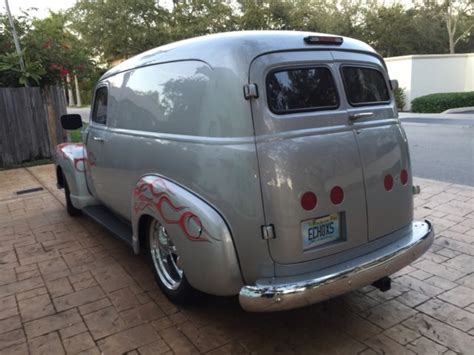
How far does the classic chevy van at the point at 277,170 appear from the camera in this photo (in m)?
2.61

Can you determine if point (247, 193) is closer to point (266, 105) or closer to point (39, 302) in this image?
point (266, 105)

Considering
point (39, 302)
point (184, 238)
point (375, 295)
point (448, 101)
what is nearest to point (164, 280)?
point (184, 238)

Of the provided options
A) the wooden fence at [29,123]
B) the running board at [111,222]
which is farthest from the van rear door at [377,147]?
the wooden fence at [29,123]

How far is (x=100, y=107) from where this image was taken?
15.8 feet

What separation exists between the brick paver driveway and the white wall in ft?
60.9

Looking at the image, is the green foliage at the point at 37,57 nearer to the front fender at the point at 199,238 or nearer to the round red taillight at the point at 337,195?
the front fender at the point at 199,238

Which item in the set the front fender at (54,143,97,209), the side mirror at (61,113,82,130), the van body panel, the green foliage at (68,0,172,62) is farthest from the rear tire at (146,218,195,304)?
the green foliage at (68,0,172,62)

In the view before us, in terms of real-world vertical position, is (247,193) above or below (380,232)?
above

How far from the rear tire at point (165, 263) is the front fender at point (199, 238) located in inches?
13.4

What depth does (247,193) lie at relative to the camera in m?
2.62

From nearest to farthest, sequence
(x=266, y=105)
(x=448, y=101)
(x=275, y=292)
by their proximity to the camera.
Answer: (x=275, y=292) → (x=266, y=105) → (x=448, y=101)

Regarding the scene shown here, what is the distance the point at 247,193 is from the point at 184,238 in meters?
0.63

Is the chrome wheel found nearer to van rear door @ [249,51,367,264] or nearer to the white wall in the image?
van rear door @ [249,51,367,264]

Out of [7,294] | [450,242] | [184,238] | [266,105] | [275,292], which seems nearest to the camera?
[275,292]
